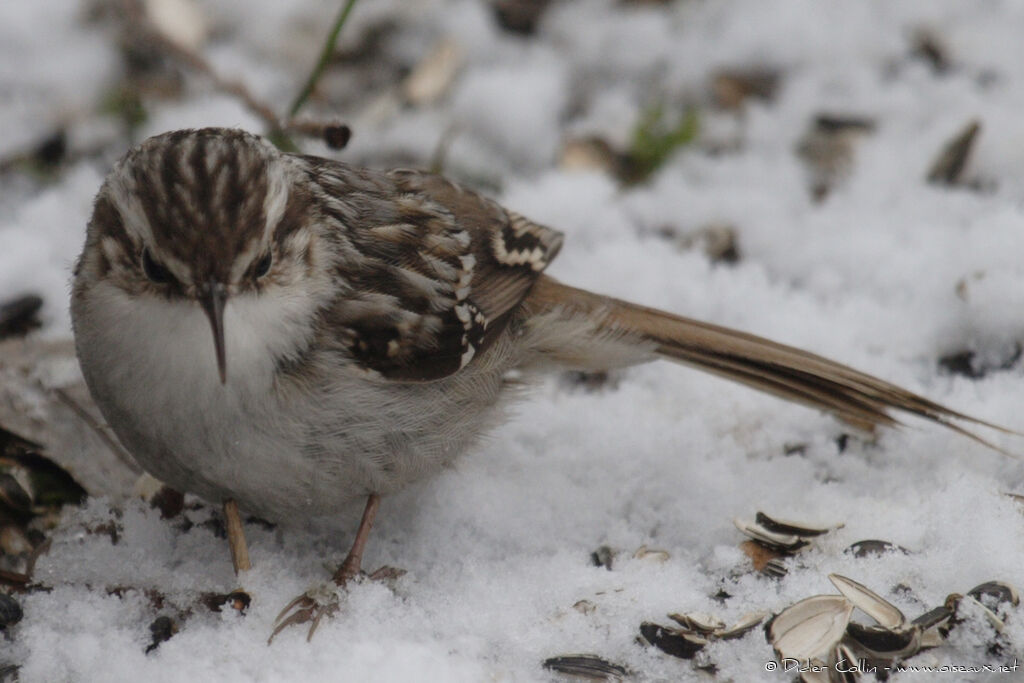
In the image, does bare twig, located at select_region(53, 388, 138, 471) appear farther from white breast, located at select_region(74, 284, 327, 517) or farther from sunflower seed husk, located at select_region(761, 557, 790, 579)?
sunflower seed husk, located at select_region(761, 557, 790, 579)

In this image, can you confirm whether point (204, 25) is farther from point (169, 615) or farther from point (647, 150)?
point (169, 615)

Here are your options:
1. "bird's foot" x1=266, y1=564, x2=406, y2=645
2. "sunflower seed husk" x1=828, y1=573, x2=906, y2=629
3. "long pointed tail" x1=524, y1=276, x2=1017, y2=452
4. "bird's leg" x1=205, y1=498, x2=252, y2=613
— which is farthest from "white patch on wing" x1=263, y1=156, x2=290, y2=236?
"sunflower seed husk" x1=828, y1=573, x2=906, y2=629

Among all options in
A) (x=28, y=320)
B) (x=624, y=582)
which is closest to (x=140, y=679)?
(x=624, y=582)

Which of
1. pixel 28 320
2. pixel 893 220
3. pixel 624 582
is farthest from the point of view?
pixel 893 220

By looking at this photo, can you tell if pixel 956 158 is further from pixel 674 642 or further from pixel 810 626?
pixel 674 642

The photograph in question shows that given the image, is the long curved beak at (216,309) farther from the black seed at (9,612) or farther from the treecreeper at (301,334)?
the black seed at (9,612)

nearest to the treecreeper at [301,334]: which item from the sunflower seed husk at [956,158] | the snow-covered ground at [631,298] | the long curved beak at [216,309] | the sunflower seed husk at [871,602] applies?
the long curved beak at [216,309]
